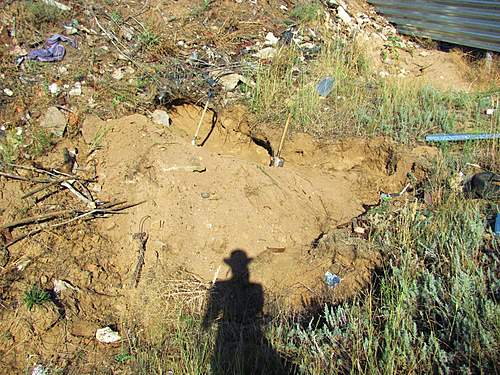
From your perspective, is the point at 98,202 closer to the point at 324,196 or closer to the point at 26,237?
the point at 26,237

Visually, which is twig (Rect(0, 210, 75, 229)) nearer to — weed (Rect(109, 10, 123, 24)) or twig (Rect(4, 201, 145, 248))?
twig (Rect(4, 201, 145, 248))

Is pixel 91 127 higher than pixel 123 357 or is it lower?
higher

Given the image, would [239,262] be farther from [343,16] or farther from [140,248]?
[343,16]

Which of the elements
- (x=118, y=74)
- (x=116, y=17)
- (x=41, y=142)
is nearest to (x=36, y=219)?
(x=41, y=142)

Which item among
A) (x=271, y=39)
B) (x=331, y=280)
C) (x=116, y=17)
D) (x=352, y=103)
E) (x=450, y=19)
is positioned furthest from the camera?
(x=450, y=19)

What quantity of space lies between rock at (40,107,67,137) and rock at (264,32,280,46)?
8.91 feet

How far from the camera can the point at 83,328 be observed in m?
2.79

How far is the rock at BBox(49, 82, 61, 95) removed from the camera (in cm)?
409

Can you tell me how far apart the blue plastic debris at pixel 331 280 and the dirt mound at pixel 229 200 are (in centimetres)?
6

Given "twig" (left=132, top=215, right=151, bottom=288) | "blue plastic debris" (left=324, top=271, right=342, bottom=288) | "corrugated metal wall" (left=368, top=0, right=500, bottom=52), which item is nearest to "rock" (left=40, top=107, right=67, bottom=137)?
"twig" (left=132, top=215, right=151, bottom=288)

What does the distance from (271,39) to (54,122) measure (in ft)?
9.55

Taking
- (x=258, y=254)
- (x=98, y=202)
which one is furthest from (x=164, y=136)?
(x=258, y=254)

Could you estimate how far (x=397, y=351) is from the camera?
2145 millimetres

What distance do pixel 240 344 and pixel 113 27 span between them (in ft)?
12.7
